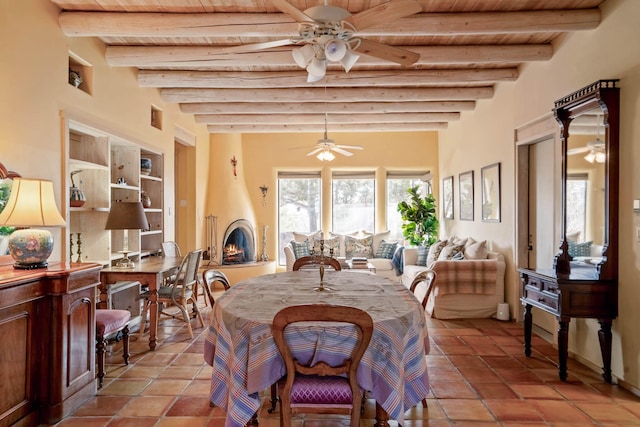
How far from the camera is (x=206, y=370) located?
10.7ft

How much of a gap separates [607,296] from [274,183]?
235 inches

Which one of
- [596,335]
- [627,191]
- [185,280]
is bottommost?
[596,335]

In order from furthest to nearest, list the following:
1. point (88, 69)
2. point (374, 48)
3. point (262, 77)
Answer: point (262, 77) → point (88, 69) → point (374, 48)

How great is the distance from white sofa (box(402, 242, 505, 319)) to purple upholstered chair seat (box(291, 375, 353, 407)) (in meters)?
3.15

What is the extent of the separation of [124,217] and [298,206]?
15.3ft

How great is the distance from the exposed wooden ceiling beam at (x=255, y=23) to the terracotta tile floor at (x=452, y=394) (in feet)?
8.77

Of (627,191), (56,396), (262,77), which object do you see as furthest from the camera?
(262,77)

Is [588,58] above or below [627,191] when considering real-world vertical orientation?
above

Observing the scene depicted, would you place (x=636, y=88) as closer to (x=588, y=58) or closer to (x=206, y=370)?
(x=588, y=58)

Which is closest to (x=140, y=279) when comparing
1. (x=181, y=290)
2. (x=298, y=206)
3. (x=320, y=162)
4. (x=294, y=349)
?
(x=181, y=290)

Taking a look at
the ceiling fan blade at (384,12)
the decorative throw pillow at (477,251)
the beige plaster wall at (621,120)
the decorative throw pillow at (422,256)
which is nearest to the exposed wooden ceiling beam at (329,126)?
the beige plaster wall at (621,120)

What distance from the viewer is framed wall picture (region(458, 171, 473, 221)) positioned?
6078mm

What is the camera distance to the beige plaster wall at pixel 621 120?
2.80 metres

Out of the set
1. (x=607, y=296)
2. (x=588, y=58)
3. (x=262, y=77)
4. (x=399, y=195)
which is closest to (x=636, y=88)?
(x=588, y=58)
